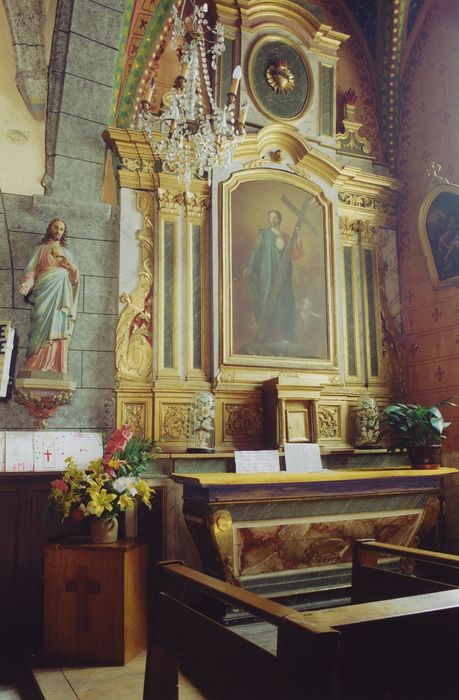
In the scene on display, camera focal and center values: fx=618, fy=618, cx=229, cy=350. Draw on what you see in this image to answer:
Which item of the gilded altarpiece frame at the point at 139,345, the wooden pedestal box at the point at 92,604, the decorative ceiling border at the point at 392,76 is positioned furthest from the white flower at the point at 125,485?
the decorative ceiling border at the point at 392,76

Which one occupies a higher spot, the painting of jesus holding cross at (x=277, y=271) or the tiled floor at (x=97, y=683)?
the painting of jesus holding cross at (x=277, y=271)

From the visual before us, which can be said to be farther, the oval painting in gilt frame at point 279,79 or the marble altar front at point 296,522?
the oval painting in gilt frame at point 279,79

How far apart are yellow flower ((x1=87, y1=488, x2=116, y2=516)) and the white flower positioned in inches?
2.3

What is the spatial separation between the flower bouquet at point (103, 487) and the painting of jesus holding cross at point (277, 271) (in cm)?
177

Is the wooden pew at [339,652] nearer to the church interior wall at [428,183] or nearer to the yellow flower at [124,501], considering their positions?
the yellow flower at [124,501]

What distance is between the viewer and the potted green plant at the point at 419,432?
17.0 feet

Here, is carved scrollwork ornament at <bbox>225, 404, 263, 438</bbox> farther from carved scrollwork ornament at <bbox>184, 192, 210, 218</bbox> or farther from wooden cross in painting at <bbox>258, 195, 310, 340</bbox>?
carved scrollwork ornament at <bbox>184, 192, 210, 218</bbox>

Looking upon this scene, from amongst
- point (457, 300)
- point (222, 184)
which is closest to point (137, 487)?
point (222, 184)

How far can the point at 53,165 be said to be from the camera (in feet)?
17.5

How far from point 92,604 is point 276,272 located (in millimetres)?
3448

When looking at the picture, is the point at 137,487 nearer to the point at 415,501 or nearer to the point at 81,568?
the point at 81,568

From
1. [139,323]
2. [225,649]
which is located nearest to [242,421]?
[139,323]

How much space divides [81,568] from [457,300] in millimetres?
4220

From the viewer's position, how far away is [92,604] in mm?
3871
